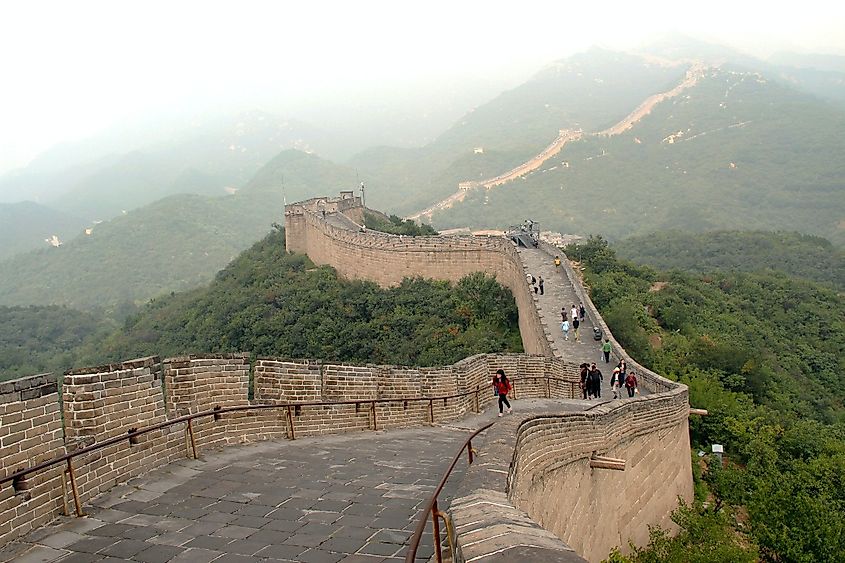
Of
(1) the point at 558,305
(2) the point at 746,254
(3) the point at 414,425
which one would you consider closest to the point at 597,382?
(3) the point at 414,425

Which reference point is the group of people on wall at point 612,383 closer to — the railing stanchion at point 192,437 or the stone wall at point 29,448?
the railing stanchion at point 192,437

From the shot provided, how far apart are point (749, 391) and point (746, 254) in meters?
37.1

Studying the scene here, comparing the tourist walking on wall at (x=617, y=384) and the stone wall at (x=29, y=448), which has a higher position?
the stone wall at (x=29, y=448)

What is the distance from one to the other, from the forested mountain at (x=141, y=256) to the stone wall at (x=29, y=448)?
254ft

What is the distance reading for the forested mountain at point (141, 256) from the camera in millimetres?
88375

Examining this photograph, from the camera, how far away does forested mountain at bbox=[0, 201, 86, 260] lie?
442 feet

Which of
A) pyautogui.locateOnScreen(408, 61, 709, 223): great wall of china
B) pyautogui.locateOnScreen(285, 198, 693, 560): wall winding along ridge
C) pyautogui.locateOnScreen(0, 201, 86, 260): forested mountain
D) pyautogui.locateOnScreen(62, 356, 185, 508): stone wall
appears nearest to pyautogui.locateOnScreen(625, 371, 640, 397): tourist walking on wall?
pyautogui.locateOnScreen(285, 198, 693, 560): wall winding along ridge

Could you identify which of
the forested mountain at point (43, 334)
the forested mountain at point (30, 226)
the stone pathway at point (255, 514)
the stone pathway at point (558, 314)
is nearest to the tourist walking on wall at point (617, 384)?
the stone pathway at point (558, 314)

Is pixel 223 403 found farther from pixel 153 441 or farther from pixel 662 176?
pixel 662 176

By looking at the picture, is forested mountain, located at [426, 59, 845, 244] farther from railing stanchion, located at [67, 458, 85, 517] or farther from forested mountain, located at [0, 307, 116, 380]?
railing stanchion, located at [67, 458, 85, 517]

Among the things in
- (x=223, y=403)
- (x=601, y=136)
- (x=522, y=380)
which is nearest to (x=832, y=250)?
(x=522, y=380)

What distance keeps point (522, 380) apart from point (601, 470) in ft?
19.2

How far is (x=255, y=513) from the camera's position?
5004 millimetres

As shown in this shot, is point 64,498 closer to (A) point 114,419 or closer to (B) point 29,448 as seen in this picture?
(B) point 29,448
